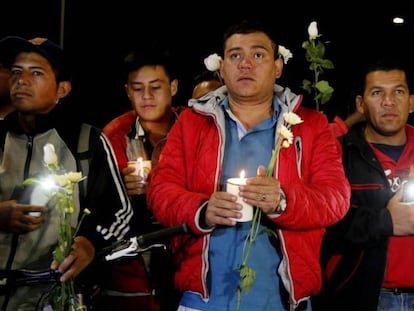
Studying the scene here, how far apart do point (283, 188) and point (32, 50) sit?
1.88 m

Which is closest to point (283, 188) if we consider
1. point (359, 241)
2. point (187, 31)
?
point (359, 241)

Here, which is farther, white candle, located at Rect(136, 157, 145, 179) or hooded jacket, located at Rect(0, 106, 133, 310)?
white candle, located at Rect(136, 157, 145, 179)

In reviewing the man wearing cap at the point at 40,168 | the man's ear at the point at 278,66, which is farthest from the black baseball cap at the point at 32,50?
the man's ear at the point at 278,66

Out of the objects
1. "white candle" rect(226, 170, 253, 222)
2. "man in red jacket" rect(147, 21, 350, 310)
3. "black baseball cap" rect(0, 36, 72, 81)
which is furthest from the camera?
"black baseball cap" rect(0, 36, 72, 81)

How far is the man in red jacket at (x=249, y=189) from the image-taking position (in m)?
3.09

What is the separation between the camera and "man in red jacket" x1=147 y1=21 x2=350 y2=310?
3.09m

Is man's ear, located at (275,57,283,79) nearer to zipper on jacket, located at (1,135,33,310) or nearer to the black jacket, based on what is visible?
the black jacket

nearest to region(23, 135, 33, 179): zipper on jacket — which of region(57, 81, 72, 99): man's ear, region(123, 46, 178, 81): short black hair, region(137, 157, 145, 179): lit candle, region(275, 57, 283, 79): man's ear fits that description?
region(57, 81, 72, 99): man's ear

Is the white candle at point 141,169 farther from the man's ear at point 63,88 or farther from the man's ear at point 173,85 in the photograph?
the man's ear at point 173,85

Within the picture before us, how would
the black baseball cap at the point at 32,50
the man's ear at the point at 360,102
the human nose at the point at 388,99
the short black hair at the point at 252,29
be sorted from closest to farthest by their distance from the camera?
1. the short black hair at the point at 252,29
2. the black baseball cap at the point at 32,50
3. the human nose at the point at 388,99
4. the man's ear at the point at 360,102

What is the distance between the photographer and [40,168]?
358 cm

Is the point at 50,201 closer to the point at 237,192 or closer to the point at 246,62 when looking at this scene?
the point at 237,192

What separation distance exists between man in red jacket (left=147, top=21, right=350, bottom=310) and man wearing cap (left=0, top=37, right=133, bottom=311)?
38 centimetres

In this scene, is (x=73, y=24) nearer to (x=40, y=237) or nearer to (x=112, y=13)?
(x=112, y=13)
